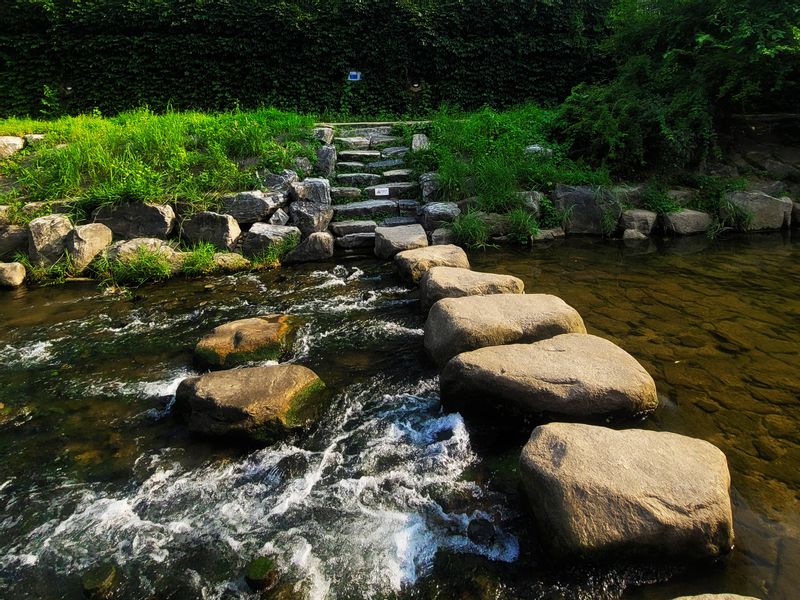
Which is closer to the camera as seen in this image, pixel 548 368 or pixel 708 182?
pixel 548 368

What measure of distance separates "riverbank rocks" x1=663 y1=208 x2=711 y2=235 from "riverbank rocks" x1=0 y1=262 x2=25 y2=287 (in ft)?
30.3

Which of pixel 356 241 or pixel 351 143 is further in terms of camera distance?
pixel 351 143

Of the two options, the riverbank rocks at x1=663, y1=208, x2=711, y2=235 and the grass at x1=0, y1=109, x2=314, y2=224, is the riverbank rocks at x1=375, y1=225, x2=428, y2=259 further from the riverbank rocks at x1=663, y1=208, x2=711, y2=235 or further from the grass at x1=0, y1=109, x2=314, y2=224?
the riverbank rocks at x1=663, y1=208, x2=711, y2=235

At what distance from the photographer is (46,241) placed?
21.7 ft

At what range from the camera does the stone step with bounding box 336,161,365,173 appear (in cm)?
901

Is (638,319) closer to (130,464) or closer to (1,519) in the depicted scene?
(130,464)

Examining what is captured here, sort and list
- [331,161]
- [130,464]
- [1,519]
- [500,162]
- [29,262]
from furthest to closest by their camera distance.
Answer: [331,161] → [500,162] → [29,262] → [130,464] → [1,519]

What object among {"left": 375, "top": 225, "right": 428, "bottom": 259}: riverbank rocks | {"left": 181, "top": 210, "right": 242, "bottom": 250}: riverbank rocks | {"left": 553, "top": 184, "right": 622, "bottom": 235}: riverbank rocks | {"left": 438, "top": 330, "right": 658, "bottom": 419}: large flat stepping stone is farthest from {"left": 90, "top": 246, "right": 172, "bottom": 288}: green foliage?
Answer: {"left": 553, "top": 184, "right": 622, "bottom": 235}: riverbank rocks

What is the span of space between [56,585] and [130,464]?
84 cm

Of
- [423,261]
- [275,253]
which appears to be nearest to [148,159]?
Answer: [275,253]

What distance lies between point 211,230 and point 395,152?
4.03 m

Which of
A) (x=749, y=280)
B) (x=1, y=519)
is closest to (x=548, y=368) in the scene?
(x=1, y=519)

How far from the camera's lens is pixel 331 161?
874 centimetres

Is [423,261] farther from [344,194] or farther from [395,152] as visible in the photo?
[395,152]
